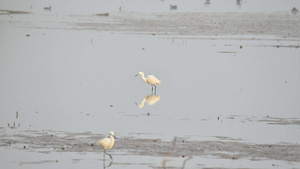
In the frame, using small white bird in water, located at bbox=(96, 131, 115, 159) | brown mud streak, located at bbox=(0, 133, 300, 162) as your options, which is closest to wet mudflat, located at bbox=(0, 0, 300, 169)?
brown mud streak, located at bbox=(0, 133, 300, 162)

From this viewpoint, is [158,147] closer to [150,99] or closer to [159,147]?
[159,147]

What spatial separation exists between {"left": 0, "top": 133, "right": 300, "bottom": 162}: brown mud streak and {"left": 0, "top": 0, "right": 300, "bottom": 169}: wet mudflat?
0.02 m

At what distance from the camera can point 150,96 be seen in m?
18.9

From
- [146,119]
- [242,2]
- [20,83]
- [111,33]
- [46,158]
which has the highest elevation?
[242,2]

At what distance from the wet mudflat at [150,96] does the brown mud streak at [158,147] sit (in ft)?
0.06

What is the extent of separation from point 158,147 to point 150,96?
6.03 metres

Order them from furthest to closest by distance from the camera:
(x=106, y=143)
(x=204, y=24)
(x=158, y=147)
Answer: (x=204, y=24) < (x=158, y=147) < (x=106, y=143)

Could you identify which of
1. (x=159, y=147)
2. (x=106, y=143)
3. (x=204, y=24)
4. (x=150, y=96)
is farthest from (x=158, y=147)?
(x=204, y=24)

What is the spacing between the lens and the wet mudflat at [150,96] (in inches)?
494

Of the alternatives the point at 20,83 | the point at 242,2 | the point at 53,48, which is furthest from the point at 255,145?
the point at 242,2

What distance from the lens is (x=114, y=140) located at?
13.4 m

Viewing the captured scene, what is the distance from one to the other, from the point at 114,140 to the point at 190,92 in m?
6.16

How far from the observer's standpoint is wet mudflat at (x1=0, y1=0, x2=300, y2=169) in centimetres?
1255

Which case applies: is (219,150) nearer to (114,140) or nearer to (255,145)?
(255,145)
